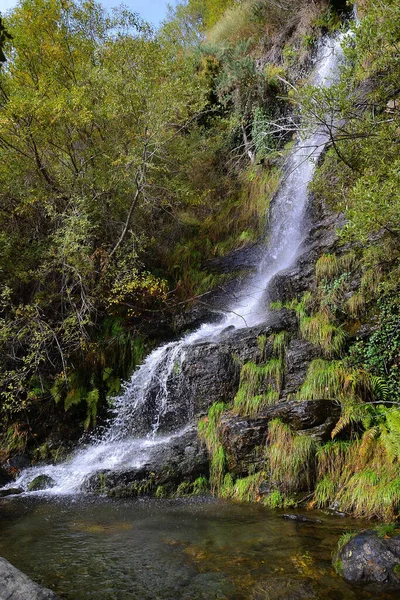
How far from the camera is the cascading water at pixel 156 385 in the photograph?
24.8 feet

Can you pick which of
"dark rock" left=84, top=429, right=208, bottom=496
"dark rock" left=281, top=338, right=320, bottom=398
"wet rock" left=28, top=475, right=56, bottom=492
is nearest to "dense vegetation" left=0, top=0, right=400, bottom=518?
"dark rock" left=281, top=338, right=320, bottom=398

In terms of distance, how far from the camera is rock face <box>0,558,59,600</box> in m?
2.91

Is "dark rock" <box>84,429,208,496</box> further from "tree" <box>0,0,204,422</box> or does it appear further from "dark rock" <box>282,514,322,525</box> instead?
"tree" <box>0,0,204,422</box>

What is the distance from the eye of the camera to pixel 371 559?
3.82 meters

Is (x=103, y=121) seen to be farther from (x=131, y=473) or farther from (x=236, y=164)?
(x=131, y=473)

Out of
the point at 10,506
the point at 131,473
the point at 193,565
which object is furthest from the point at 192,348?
the point at 193,565

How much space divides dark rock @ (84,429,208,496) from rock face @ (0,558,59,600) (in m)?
3.72

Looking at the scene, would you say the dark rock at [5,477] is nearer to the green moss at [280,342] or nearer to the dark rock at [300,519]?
the dark rock at [300,519]

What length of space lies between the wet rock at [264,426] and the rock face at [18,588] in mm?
3912

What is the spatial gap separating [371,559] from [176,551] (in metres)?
1.91

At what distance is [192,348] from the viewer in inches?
340

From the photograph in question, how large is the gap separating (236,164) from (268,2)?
710 cm

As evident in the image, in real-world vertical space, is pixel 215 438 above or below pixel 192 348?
below

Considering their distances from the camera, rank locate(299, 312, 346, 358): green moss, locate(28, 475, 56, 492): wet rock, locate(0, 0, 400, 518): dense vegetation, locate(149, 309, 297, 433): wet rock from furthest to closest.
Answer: locate(149, 309, 297, 433): wet rock, locate(28, 475, 56, 492): wet rock, locate(299, 312, 346, 358): green moss, locate(0, 0, 400, 518): dense vegetation
